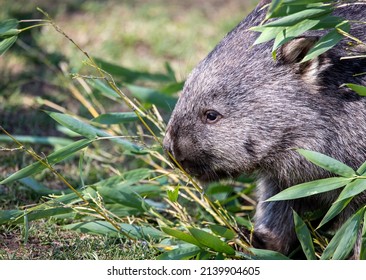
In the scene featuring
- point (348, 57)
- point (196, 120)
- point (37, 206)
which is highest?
point (348, 57)

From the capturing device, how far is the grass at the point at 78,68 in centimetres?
413

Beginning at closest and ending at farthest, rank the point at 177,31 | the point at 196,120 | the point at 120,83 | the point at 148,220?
the point at 196,120, the point at 148,220, the point at 120,83, the point at 177,31

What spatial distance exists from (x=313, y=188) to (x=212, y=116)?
62 centimetres

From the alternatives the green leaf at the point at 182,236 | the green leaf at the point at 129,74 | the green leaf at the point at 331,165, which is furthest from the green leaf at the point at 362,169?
the green leaf at the point at 129,74

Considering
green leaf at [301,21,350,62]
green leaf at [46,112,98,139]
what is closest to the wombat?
green leaf at [301,21,350,62]

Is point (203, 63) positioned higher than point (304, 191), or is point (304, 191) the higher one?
point (203, 63)

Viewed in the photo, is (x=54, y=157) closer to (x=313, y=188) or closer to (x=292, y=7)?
(x=313, y=188)

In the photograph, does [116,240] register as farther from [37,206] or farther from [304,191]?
[304,191]

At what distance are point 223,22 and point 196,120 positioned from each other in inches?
148

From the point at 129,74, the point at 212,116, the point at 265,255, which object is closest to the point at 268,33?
the point at 212,116

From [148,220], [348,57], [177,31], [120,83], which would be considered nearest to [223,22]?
[177,31]

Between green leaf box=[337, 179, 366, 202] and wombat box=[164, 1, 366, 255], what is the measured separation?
25 centimetres

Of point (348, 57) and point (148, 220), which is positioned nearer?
point (348, 57)

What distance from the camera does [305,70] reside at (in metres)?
3.88
